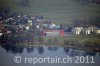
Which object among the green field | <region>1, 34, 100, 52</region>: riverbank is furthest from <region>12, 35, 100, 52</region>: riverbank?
the green field

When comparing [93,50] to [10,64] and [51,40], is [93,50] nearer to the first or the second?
[51,40]

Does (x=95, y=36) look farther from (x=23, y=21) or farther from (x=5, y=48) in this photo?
(x=5, y=48)

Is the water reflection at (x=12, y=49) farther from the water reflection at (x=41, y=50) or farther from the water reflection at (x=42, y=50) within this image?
the water reflection at (x=41, y=50)

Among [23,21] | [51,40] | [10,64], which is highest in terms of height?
[23,21]

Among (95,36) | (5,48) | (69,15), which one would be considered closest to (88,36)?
(95,36)

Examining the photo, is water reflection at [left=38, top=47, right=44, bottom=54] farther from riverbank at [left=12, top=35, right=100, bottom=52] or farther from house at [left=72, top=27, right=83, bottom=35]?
house at [left=72, top=27, right=83, bottom=35]

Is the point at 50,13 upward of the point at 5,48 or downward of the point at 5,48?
upward
